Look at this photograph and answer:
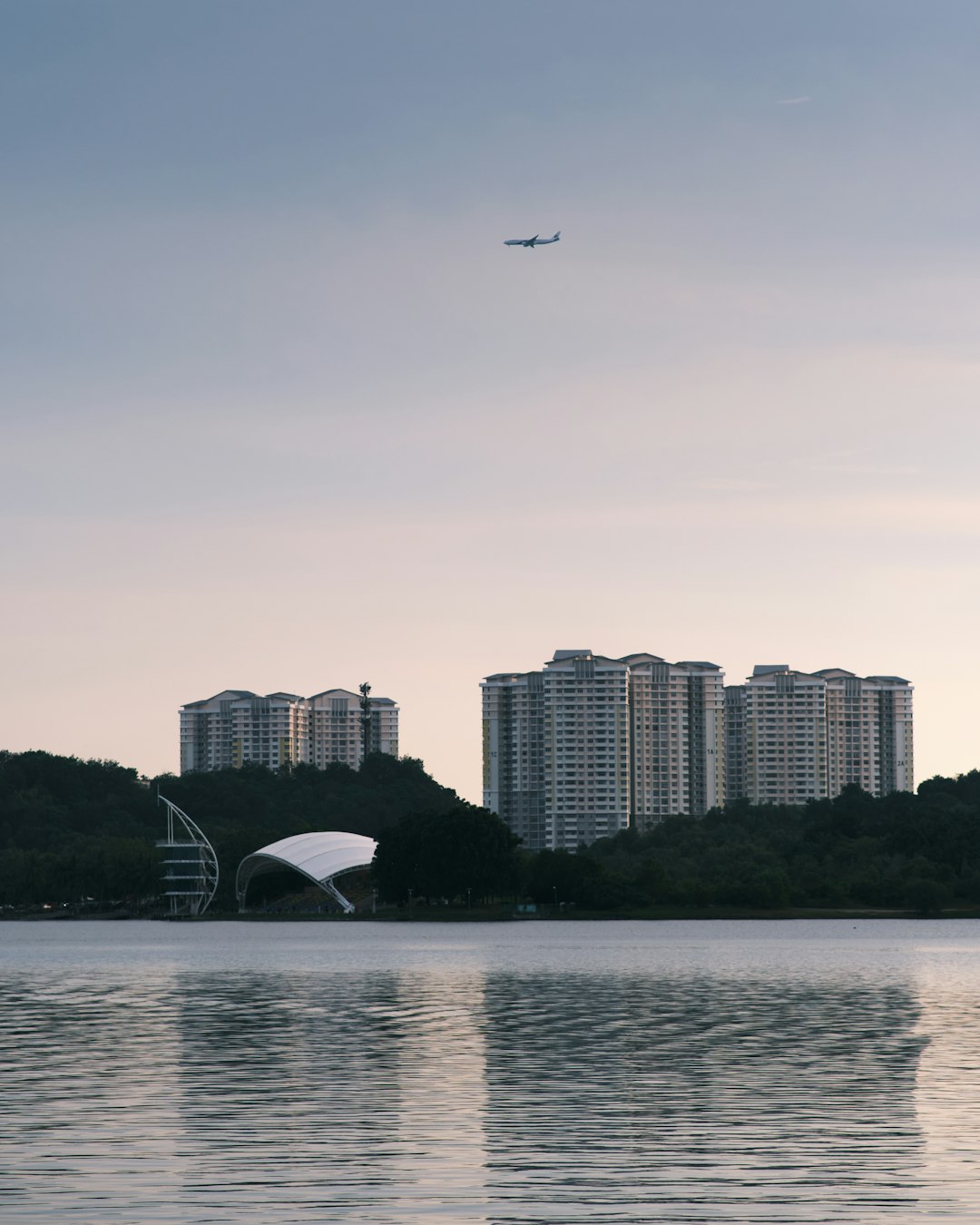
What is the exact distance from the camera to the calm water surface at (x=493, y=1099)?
21672 millimetres

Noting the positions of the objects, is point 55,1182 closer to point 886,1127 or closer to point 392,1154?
point 392,1154

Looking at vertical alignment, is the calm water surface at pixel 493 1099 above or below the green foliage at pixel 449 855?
below

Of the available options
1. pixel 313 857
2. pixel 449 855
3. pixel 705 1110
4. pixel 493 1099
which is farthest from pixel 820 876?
pixel 705 1110

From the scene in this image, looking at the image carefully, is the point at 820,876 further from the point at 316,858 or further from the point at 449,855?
the point at 316,858

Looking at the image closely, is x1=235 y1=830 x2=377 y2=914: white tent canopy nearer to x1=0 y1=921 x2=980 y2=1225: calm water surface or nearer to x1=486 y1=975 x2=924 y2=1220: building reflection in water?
x1=0 y1=921 x2=980 y2=1225: calm water surface

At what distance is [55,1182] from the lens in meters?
22.8

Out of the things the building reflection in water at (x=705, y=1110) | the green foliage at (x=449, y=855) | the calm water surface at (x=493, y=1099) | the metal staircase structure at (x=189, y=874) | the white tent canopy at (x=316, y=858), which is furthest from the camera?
the metal staircase structure at (x=189, y=874)

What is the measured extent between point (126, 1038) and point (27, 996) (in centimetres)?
1893

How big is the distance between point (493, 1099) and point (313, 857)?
15753cm

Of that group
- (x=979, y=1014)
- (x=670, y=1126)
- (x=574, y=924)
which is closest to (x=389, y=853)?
(x=574, y=924)

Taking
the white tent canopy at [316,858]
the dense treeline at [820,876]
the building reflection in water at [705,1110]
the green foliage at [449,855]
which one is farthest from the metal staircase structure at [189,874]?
the building reflection in water at [705,1110]

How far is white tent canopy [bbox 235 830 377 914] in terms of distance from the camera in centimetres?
18288

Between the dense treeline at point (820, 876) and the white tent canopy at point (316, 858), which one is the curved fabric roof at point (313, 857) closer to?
the white tent canopy at point (316, 858)

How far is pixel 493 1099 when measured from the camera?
31.4m
